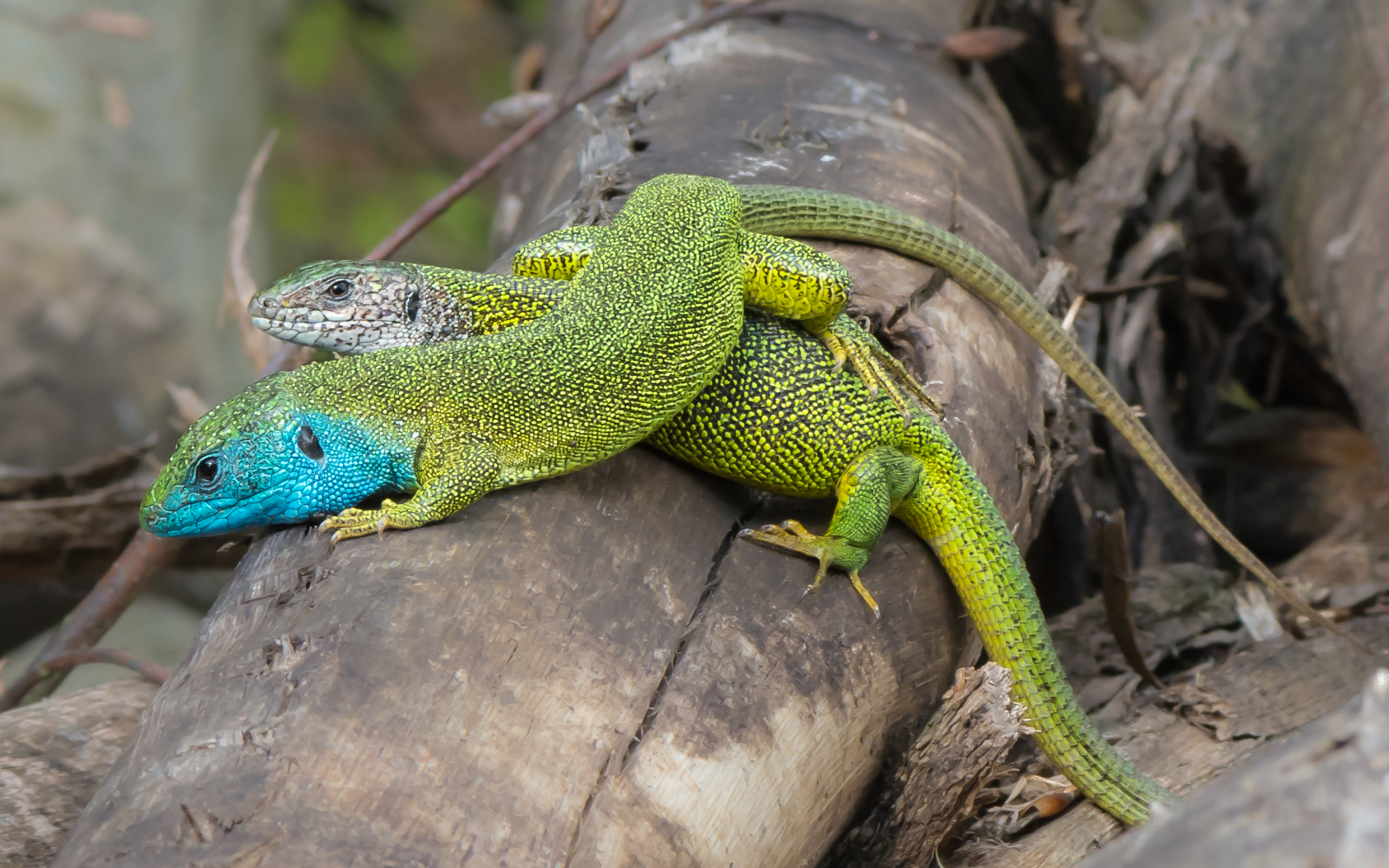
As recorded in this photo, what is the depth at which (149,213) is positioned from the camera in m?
8.53

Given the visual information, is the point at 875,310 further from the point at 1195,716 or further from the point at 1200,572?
the point at 1200,572

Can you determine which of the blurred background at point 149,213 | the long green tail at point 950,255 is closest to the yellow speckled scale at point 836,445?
the long green tail at point 950,255

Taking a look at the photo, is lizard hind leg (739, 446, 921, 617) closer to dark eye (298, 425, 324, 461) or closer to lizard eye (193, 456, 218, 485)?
dark eye (298, 425, 324, 461)

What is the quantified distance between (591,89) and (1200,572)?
138 inches

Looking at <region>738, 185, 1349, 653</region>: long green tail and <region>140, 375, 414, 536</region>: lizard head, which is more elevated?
<region>738, 185, 1349, 653</region>: long green tail

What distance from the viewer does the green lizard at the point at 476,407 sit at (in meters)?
2.63

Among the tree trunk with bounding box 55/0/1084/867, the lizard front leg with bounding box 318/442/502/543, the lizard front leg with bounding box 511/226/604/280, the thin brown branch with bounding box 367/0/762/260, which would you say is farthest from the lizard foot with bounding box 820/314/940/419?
the thin brown branch with bounding box 367/0/762/260

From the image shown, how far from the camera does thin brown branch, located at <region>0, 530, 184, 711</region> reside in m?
3.82

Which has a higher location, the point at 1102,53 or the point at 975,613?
the point at 1102,53

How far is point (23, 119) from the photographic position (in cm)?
770

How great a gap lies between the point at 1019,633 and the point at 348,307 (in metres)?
2.31

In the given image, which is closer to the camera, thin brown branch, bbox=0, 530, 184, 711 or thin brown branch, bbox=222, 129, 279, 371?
thin brown branch, bbox=0, 530, 184, 711

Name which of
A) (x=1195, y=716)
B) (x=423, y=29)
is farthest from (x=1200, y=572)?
(x=423, y=29)

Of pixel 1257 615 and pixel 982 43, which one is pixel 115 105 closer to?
pixel 982 43
